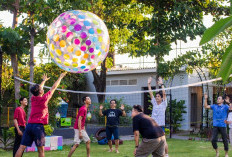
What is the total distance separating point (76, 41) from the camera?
4.32 metres

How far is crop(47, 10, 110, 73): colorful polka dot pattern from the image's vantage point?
14.2 feet

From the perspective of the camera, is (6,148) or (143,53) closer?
(6,148)

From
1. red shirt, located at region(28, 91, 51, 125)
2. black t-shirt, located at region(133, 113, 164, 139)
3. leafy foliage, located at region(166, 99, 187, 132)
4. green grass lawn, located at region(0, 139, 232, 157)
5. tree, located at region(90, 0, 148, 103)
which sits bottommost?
green grass lawn, located at region(0, 139, 232, 157)

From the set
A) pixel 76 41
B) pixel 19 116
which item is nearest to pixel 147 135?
pixel 76 41

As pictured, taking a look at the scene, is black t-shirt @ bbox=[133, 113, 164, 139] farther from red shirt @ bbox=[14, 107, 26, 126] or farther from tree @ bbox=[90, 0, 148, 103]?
tree @ bbox=[90, 0, 148, 103]

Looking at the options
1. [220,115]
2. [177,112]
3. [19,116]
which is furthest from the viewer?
[177,112]

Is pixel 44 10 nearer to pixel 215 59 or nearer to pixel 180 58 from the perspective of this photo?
pixel 180 58

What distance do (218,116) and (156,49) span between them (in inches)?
118

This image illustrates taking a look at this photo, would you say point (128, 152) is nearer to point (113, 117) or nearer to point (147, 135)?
point (113, 117)

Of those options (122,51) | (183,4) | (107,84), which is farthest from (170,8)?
(107,84)

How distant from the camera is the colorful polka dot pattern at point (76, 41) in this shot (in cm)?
433

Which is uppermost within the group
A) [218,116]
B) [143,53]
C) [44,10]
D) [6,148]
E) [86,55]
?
[44,10]

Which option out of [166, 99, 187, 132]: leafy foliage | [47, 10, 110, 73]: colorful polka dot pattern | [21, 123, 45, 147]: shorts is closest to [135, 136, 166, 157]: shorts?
[47, 10, 110, 73]: colorful polka dot pattern

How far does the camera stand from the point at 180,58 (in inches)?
524
